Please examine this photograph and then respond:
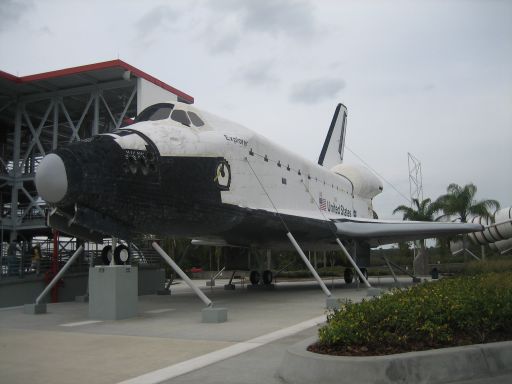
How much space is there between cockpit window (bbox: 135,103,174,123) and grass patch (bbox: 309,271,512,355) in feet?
17.5

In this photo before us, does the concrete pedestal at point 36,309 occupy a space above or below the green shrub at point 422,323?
below

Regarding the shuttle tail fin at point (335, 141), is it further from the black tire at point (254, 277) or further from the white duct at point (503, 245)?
the white duct at point (503, 245)

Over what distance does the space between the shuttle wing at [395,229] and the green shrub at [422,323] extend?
26.9 feet

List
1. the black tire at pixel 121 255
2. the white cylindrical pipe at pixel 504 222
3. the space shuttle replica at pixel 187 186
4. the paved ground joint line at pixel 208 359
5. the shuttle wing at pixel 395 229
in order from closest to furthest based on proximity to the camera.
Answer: the paved ground joint line at pixel 208 359 → the space shuttle replica at pixel 187 186 → the black tire at pixel 121 255 → the shuttle wing at pixel 395 229 → the white cylindrical pipe at pixel 504 222

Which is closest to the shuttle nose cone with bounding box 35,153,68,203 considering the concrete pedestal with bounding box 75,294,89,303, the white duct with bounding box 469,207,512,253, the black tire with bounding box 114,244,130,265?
the black tire with bounding box 114,244,130,265

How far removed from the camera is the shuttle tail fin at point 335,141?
19.4 metres

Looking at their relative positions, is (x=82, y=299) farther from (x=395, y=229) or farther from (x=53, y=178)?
(x=395, y=229)

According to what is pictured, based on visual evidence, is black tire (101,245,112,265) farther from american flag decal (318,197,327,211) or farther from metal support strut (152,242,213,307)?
american flag decal (318,197,327,211)

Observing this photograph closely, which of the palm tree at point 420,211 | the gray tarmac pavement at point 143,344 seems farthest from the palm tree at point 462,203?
the gray tarmac pavement at point 143,344

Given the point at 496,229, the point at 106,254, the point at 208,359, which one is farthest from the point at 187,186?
the point at 496,229

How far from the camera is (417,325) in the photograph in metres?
4.27

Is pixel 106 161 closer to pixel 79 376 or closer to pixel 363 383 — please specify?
pixel 79 376

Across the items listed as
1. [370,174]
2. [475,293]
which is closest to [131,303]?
[475,293]

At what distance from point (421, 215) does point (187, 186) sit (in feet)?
69.6
